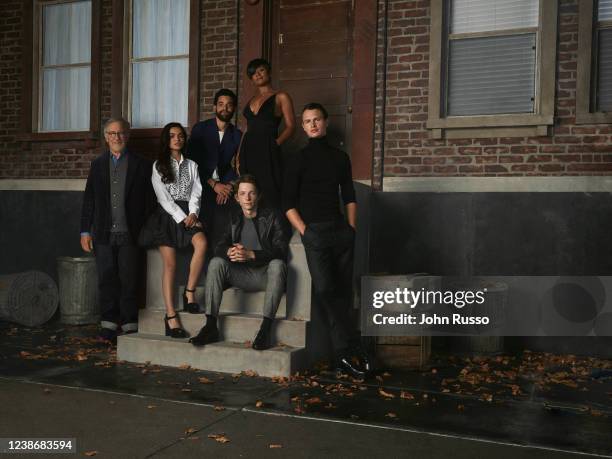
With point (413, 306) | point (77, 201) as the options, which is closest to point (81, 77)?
point (77, 201)

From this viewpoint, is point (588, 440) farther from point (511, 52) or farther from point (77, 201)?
point (77, 201)

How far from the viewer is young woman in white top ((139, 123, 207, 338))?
6039mm

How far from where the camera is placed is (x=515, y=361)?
6.25 metres

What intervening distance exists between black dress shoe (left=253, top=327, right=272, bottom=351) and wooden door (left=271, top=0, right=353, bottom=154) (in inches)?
109

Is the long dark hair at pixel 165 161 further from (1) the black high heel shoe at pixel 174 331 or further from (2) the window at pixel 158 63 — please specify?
(2) the window at pixel 158 63

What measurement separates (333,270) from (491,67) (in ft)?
9.83

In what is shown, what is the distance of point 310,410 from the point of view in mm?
4359

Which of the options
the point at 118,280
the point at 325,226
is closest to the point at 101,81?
the point at 118,280

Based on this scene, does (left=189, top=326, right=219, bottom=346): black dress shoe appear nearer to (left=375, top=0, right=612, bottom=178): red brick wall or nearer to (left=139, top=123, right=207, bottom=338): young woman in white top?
(left=139, top=123, right=207, bottom=338): young woman in white top

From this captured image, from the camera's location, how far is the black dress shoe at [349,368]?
5.28 metres

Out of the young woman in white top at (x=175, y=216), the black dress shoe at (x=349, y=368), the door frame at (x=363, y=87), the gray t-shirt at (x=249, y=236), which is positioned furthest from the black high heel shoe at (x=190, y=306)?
the door frame at (x=363, y=87)

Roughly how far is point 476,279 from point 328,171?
7.53 feet

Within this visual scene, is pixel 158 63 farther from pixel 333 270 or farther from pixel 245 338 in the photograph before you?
pixel 333 270

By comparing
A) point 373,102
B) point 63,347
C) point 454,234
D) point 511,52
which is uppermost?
point 511,52
